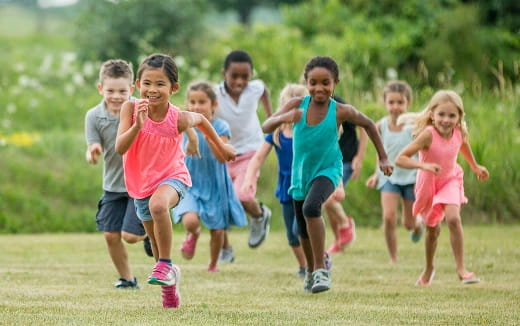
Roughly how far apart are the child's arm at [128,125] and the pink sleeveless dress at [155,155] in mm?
47

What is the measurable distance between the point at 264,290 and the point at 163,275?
1.50m

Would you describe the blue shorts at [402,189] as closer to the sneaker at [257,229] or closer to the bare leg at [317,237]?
the sneaker at [257,229]

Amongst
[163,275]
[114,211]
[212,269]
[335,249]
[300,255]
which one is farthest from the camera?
[335,249]

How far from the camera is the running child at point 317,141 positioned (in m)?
7.47

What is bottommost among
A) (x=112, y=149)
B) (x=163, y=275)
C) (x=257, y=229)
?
(x=163, y=275)

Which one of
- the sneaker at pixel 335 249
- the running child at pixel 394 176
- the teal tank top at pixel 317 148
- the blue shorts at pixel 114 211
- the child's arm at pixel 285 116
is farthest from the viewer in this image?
the sneaker at pixel 335 249

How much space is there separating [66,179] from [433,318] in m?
8.93

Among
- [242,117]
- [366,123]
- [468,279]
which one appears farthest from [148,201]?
[242,117]

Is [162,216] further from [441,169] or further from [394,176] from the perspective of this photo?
[394,176]

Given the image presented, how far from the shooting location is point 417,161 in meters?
7.93

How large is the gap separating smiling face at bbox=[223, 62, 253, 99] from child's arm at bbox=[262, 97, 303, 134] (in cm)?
241

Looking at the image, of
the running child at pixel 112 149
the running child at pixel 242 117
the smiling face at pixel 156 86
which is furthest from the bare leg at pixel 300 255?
the smiling face at pixel 156 86

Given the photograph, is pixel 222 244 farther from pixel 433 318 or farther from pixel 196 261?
pixel 433 318

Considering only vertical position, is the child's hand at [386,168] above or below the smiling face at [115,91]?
below
